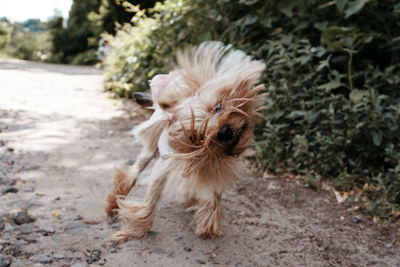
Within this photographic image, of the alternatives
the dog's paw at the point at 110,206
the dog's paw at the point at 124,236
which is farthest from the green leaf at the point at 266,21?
the dog's paw at the point at 124,236

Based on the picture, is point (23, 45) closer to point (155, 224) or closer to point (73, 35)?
point (73, 35)

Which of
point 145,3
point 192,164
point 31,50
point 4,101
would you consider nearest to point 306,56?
point 192,164

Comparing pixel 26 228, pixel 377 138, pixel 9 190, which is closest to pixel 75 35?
pixel 9 190

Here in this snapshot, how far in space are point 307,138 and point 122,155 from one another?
91.6 inches

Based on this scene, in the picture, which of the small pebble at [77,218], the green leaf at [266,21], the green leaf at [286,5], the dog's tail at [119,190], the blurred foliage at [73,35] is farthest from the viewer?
the blurred foliage at [73,35]

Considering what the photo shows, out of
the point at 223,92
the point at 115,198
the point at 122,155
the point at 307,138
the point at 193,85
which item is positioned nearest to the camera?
the point at 223,92

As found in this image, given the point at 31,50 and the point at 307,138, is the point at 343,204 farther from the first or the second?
the point at 31,50

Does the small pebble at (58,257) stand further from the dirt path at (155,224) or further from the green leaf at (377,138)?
the green leaf at (377,138)

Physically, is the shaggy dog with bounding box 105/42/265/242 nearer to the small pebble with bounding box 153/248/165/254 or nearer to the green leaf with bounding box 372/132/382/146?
the small pebble with bounding box 153/248/165/254

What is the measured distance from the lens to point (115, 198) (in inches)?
122

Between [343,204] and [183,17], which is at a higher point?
[183,17]

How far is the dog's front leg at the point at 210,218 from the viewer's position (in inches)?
112

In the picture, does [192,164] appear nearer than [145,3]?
Yes

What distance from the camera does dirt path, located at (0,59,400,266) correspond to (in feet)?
8.40
